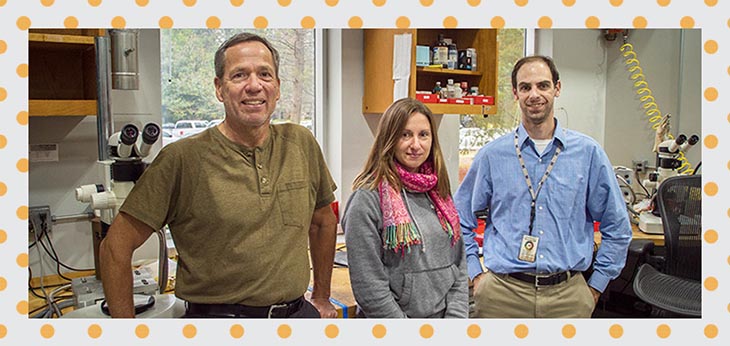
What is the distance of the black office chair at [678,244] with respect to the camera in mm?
2598

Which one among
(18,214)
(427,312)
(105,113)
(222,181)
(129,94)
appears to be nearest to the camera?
(18,214)

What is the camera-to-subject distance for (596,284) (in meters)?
1.99

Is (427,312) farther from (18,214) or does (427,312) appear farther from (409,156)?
(18,214)

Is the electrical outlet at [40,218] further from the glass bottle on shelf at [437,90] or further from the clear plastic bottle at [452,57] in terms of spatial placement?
the clear plastic bottle at [452,57]

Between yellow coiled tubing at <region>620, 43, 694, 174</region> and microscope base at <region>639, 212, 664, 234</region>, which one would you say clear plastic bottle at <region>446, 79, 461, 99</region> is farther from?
yellow coiled tubing at <region>620, 43, 694, 174</region>

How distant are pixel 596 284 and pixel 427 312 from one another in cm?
72

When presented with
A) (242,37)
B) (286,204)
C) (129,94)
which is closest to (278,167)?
(286,204)

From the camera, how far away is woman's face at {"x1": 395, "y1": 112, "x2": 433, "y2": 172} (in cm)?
168

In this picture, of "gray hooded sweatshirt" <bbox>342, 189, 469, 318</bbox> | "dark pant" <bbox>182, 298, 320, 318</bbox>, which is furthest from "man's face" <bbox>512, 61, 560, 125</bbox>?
"dark pant" <bbox>182, 298, 320, 318</bbox>

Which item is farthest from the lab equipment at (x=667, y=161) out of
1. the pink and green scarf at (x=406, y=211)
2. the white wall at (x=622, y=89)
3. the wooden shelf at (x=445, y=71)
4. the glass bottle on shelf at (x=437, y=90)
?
the pink and green scarf at (x=406, y=211)

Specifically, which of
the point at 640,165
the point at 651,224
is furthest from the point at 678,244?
the point at 640,165

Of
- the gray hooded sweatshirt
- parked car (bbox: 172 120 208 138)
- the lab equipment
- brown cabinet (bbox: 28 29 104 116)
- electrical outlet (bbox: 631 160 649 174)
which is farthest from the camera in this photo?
electrical outlet (bbox: 631 160 649 174)

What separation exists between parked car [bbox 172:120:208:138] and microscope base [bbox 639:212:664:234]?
89.3 inches

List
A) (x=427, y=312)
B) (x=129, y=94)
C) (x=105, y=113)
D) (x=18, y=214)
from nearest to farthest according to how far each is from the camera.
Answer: (x=18, y=214) < (x=427, y=312) < (x=105, y=113) < (x=129, y=94)
